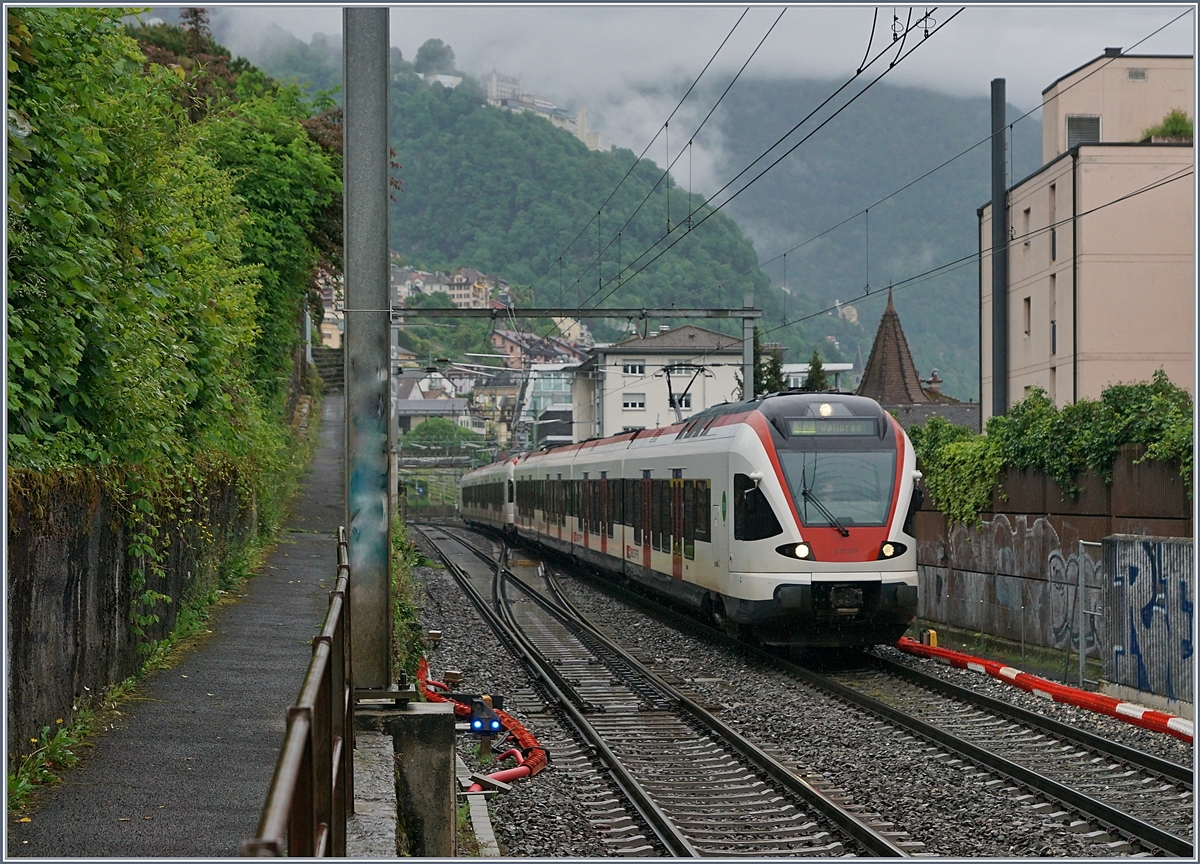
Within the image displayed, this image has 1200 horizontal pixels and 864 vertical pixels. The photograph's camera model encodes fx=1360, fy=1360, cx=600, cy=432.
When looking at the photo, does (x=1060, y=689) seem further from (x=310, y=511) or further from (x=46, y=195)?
(x=310, y=511)

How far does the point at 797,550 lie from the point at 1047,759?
495 cm

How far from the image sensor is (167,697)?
8.83 metres

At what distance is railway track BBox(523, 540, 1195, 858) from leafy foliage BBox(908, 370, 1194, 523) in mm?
4161

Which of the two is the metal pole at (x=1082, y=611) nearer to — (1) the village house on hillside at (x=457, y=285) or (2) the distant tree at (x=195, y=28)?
(2) the distant tree at (x=195, y=28)

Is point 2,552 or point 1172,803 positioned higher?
point 2,552

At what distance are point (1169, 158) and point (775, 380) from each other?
2751cm

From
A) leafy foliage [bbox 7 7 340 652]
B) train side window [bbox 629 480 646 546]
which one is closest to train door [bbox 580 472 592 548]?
train side window [bbox 629 480 646 546]

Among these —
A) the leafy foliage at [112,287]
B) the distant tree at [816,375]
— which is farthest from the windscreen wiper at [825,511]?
the distant tree at [816,375]

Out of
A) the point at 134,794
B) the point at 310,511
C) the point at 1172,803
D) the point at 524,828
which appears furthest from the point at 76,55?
the point at 310,511

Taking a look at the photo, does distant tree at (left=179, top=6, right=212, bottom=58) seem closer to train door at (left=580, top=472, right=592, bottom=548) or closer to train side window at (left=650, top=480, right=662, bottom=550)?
train door at (left=580, top=472, right=592, bottom=548)

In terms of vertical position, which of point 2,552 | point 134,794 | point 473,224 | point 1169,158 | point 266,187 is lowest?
point 134,794

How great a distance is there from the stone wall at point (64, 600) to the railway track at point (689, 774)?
12.3ft

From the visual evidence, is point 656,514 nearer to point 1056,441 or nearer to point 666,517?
point 666,517

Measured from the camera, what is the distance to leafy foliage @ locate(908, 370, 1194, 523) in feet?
→ 53.1
